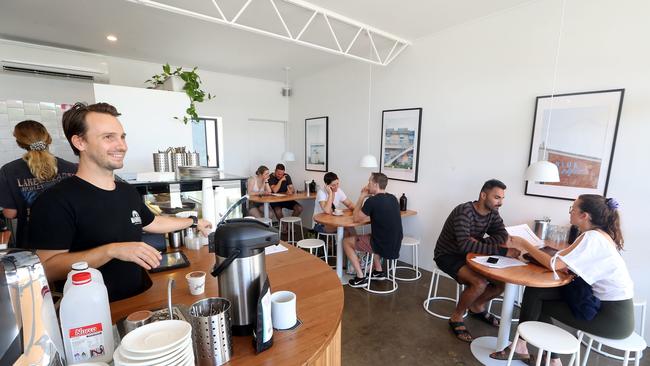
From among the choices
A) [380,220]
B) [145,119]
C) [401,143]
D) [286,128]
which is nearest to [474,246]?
[380,220]

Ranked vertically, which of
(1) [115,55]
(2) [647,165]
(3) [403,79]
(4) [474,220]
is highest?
(1) [115,55]

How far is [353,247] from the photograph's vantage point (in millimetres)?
3312

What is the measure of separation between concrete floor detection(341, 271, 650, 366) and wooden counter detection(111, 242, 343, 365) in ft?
3.81

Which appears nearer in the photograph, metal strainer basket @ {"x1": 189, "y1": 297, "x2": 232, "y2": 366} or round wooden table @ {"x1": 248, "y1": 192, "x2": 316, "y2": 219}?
metal strainer basket @ {"x1": 189, "y1": 297, "x2": 232, "y2": 366}

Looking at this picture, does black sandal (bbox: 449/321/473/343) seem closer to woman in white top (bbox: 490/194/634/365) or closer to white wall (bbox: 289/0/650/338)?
woman in white top (bbox: 490/194/634/365)

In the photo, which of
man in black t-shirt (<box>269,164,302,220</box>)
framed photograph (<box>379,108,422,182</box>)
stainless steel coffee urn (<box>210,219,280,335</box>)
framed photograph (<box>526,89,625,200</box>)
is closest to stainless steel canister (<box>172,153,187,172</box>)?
stainless steel coffee urn (<box>210,219,280,335</box>)

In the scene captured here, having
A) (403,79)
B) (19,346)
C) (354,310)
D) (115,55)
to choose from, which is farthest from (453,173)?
(115,55)

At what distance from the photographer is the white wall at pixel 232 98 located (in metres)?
4.19

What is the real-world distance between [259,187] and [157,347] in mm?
4457

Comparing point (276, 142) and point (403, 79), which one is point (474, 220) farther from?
point (276, 142)

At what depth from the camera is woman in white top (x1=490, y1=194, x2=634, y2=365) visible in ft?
5.48

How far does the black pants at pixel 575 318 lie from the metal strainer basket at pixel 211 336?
2151mm

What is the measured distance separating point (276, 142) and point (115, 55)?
2900 millimetres

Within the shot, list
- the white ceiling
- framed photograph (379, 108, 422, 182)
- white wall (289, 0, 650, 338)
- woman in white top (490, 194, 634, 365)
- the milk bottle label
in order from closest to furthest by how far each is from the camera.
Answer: the milk bottle label
woman in white top (490, 194, 634, 365)
white wall (289, 0, 650, 338)
the white ceiling
framed photograph (379, 108, 422, 182)
